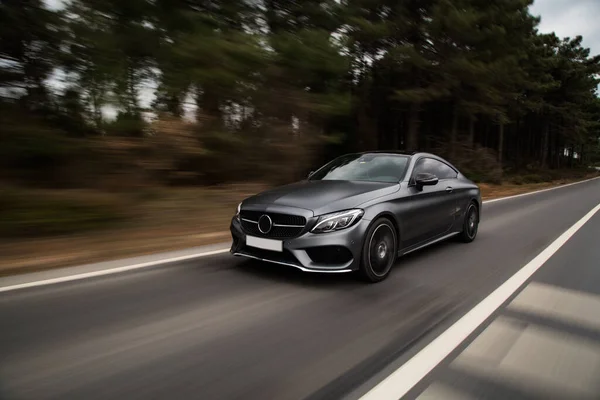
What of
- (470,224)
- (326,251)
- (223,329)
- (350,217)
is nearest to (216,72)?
(470,224)

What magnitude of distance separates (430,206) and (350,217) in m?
1.80

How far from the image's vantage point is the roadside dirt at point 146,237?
5.79 m

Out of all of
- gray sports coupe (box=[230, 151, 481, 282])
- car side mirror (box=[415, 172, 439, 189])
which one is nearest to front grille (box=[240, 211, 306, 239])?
gray sports coupe (box=[230, 151, 481, 282])

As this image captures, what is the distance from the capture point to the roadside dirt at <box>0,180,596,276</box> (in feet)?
19.0

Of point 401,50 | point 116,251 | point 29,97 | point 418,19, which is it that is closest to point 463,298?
point 116,251

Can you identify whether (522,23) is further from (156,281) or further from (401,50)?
(156,281)

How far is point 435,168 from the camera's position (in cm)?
665

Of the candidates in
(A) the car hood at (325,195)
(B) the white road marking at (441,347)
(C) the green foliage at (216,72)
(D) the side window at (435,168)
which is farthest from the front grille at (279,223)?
(C) the green foliage at (216,72)

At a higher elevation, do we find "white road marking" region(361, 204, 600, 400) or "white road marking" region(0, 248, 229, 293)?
"white road marking" region(0, 248, 229, 293)

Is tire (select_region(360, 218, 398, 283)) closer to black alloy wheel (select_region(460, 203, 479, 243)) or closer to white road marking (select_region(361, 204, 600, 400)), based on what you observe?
white road marking (select_region(361, 204, 600, 400))

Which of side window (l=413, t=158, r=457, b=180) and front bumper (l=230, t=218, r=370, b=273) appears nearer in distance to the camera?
front bumper (l=230, t=218, r=370, b=273)

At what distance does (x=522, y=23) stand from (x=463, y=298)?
25.1 m

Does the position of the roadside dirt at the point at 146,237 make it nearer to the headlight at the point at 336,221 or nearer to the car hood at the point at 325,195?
the car hood at the point at 325,195

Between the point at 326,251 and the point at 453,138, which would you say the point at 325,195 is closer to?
the point at 326,251
